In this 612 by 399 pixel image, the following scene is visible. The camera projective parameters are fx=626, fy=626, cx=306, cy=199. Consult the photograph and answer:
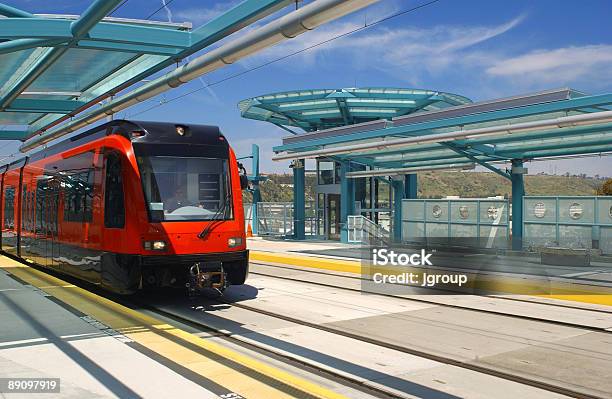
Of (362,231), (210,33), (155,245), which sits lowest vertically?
(362,231)

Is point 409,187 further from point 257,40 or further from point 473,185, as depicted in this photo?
point 473,185

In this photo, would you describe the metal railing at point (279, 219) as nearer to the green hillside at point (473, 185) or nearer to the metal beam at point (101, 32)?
the metal beam at point (101, 32)

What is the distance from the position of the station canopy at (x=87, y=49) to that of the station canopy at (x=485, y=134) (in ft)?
24.8

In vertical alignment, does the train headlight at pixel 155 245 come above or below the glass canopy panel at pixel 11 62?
below

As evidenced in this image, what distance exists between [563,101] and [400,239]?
12621 millimetres

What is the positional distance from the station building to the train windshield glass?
766 centimetres

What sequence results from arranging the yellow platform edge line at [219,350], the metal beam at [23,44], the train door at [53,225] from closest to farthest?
the yellow platform edge line at [219,350]
the metal beam at [23,44]
the train door at [53,225]

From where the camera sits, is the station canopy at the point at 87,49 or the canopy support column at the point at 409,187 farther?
the canopy support column at the point at 409,187

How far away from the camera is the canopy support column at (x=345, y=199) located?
28.4 meters

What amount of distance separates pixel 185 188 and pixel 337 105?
19.1 meters

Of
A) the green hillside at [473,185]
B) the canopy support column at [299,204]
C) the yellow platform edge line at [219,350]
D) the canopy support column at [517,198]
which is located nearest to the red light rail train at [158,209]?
the yellow platform edge line at [219,350]

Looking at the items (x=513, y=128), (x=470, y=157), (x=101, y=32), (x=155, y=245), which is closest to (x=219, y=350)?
(x=155, y=245)

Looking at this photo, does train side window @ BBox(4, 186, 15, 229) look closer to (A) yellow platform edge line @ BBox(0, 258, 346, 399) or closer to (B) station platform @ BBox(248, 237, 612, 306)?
(A) yellow platform edge line @ BBox(0, 258, 346, 399)

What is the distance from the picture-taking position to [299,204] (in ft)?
106
